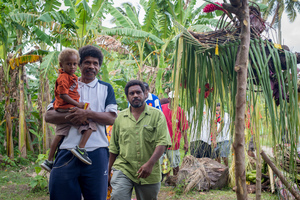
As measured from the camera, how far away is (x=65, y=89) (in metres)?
2.29

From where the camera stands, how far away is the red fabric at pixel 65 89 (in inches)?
90.5

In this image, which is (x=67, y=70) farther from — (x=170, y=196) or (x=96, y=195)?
(x=170, y=196)

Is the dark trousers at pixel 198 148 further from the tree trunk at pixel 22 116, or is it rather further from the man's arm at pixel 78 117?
the tree trunk at pixel 22 116

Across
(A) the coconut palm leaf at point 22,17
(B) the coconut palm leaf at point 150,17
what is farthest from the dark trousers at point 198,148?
(A) the coconut palm leaf at point 22,17

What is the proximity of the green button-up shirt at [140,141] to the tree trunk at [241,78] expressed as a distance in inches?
47.2

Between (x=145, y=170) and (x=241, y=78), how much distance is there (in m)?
1.45

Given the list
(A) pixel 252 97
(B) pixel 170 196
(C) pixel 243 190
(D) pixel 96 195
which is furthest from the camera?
(B) pixel 170 196

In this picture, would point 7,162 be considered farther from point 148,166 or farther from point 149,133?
point 148,166

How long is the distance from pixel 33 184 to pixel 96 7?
4687mm

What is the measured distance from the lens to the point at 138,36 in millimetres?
7551

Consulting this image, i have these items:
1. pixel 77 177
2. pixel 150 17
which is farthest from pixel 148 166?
pixel 150 17

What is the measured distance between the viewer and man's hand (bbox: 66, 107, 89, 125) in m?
2.22

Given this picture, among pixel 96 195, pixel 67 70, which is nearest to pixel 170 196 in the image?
pixel 96 195

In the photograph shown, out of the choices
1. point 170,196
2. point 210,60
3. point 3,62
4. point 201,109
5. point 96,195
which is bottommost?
point 170,196
